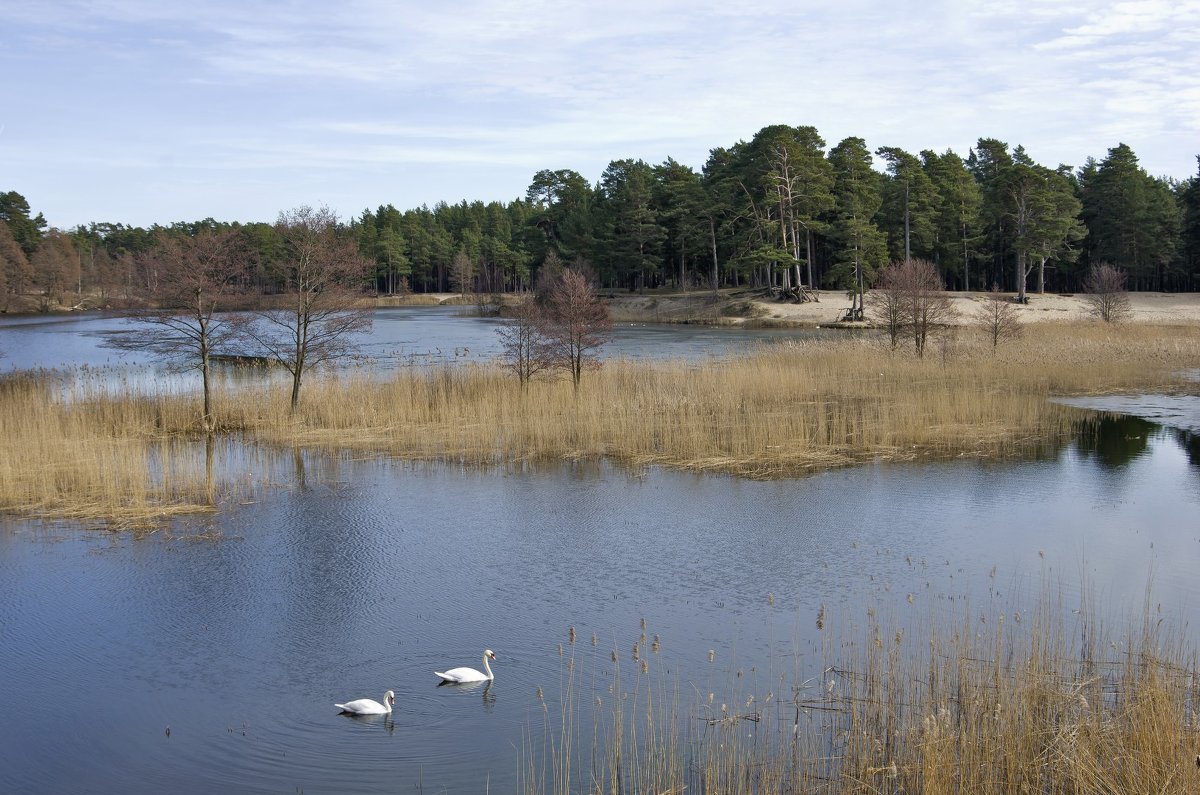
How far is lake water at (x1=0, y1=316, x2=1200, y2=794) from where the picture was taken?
6816mm

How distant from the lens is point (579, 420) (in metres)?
19.5

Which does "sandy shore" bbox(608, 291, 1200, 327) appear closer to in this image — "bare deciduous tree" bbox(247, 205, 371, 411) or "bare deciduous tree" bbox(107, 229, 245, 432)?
"bare deciduous tree" bbox(247, 205, 371, 411)

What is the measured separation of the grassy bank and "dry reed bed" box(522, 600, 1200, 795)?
307 inches

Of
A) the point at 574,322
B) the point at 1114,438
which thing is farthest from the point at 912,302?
the point at 574,322

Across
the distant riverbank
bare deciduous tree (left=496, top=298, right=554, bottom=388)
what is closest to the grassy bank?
bare deciduous tree (left=496, top=298, right=554, bottom=388)

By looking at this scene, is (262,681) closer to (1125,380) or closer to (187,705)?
(187,705)

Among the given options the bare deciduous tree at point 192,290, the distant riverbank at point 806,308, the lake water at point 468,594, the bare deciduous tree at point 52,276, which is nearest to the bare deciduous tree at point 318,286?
the bare deciduous tree at point 192,290

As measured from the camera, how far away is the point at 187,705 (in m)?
7.43

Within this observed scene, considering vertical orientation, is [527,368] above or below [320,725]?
above

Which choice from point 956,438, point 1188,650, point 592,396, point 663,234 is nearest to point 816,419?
point 956,438

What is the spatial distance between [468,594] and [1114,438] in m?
13.9

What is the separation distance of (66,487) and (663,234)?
61.9 m

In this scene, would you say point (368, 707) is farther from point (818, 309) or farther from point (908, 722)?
point (818, 309)

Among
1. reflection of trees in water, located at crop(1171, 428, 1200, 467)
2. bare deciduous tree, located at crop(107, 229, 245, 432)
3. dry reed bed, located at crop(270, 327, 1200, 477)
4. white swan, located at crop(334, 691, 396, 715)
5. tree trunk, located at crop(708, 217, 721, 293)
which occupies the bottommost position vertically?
white swan, located at crop(334, 691, 396, 715)
